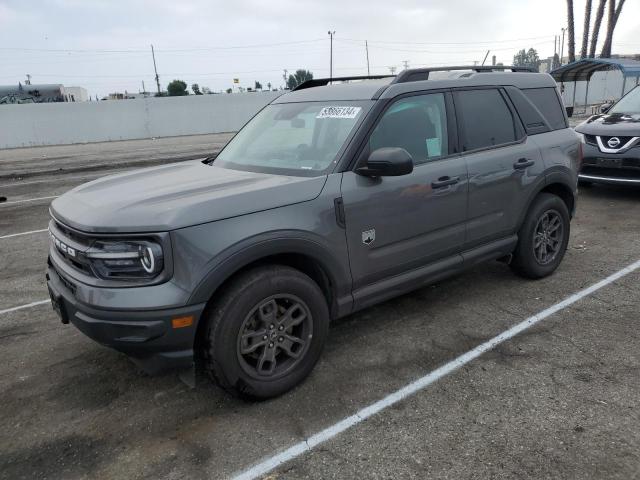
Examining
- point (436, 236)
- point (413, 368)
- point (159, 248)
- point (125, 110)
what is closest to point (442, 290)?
point (436, 236)

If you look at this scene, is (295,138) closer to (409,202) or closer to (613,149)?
(409,202)

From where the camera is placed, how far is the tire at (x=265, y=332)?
9.21ft

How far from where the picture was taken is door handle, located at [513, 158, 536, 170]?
4320 mm

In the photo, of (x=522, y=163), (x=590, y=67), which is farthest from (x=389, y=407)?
(x=590, y=67)

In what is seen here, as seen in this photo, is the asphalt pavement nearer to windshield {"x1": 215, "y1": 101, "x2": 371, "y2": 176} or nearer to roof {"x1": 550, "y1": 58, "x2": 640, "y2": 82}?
windshield {"x1": 215, "y1": 101, "x2": 371, "y2": 176}

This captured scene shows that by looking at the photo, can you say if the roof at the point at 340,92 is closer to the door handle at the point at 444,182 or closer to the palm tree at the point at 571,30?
the door handle at the point at 444,182

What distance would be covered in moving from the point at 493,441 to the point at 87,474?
2054 millimetres

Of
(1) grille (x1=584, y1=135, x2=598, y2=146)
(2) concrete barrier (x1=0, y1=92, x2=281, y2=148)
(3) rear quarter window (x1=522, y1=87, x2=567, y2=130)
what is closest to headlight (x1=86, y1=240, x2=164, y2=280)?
(3) rear quarter window (x1=522, y1=87, x2=567, y2=130)

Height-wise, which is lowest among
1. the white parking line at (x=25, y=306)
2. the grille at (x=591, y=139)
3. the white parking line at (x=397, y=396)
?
the white parking line at (x=397, y=396)

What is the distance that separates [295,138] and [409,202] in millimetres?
974

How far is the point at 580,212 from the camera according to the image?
757 cm

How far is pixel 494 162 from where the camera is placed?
4141 mm

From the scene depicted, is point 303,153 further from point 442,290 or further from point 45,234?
point 45,234

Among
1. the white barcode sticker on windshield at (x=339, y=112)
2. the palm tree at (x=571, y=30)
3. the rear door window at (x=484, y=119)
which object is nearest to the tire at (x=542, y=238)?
the rear door window at (x=484, y=119)
